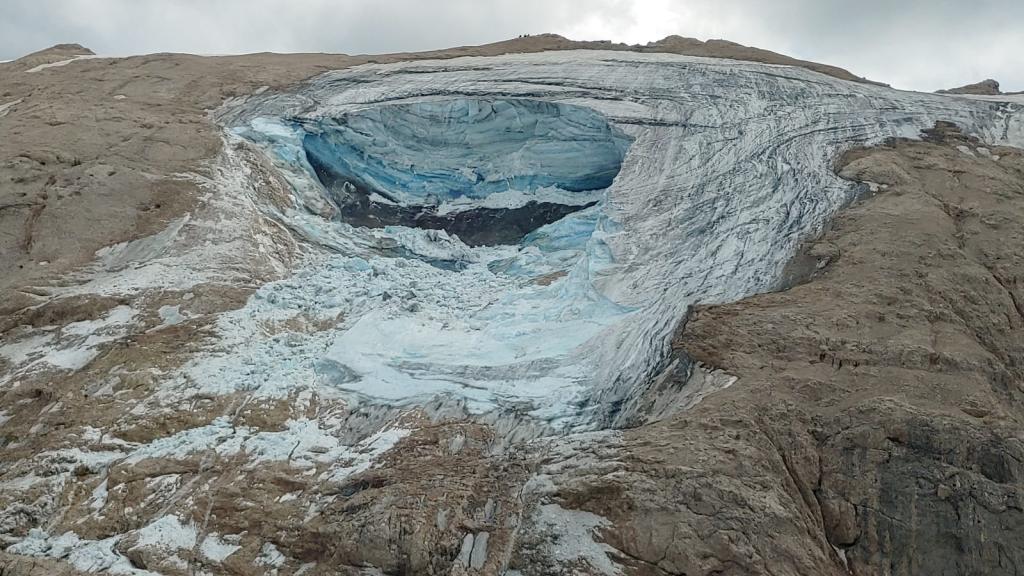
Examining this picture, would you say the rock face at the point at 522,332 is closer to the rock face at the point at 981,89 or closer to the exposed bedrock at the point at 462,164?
the exposed bedrock at the point at 462,164

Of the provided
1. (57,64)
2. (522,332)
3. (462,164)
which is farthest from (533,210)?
(57,64)

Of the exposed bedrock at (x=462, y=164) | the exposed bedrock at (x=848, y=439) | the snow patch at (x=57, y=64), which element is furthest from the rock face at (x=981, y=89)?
the snow patch at (x=57, y=64)

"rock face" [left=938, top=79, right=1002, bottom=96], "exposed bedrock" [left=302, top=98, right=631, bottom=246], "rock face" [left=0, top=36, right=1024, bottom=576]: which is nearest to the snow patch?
"rock face" [left=0, top=36, right=1024, bottom=576]

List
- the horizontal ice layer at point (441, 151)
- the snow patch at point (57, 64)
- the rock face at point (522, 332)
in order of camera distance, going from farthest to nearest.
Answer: the snow patch at point (57, 64)
the horizontal ice layer at point (441, 151)
the rock face at point (522, 332)

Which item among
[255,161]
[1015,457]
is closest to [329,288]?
[255,161]

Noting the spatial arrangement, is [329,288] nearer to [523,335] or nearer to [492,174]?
[523,335]
